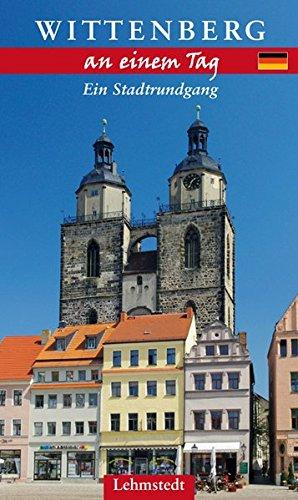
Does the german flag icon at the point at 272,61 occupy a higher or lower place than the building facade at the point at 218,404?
higher

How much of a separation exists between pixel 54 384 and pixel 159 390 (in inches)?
305

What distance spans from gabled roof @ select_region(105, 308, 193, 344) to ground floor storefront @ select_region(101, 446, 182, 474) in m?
7.35

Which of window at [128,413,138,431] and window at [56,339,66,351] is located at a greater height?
window at [56,339,66,351]

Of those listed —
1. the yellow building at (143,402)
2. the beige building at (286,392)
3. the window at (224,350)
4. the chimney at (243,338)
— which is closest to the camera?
the beige building at (286,392)

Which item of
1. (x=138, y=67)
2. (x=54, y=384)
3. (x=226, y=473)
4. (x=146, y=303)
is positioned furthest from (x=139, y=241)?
(x=138, y=67)

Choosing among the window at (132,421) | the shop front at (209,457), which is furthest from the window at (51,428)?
the shop front at (209,457)

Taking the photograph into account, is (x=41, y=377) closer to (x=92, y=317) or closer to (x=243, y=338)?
(x=243, y=338)

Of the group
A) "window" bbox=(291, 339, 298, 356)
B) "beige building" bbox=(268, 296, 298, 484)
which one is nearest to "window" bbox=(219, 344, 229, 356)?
"beige building" bbox=(268, 296, 298, 484)

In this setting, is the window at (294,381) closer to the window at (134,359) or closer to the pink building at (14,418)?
the window at (134,359)

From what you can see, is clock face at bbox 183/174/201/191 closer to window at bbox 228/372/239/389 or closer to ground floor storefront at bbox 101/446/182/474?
window at bbox 228/372/239/389

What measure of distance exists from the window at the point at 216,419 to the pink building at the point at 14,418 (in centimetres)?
1332

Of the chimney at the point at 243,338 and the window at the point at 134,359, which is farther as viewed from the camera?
the window at the point at 134,359

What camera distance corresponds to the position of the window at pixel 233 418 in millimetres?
57656

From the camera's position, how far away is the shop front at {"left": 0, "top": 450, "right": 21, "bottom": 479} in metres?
61.7
